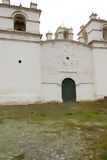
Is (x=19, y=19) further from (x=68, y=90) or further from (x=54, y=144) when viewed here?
A: (x=54, y=144)

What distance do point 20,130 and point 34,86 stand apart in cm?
809

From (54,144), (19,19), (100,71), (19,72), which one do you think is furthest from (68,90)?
(54,144)

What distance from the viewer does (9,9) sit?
14.3 meters

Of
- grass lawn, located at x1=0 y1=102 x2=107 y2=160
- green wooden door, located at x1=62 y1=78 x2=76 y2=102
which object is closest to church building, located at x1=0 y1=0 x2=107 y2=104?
green wooden door, located at x1=62 y1=78 x2=76 y2=102

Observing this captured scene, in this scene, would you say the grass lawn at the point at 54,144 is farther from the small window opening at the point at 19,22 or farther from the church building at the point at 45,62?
the small window opening at the point at 19,22

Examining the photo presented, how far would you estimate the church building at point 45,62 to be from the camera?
13312 mm

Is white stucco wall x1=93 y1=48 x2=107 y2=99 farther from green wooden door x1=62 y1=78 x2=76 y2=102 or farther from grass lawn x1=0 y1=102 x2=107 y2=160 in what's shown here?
grass lawn x1=0 y1=102 x2=107 y2=160

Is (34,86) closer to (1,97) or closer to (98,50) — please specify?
(1,97)

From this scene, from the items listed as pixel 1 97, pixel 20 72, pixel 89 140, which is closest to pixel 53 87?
pixel 20 72

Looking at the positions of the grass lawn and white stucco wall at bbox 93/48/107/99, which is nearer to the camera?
the grass lawn

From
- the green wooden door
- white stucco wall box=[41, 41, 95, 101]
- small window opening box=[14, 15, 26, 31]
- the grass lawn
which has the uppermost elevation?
small window opening box=[14, 15, 26, 31]

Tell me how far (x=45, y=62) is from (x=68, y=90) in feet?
11.7

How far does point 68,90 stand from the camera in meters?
15.2

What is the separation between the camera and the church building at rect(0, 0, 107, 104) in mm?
13312
